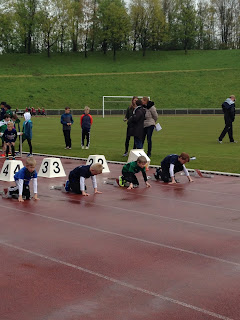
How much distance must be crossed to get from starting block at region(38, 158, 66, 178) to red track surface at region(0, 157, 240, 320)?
2.96 meters

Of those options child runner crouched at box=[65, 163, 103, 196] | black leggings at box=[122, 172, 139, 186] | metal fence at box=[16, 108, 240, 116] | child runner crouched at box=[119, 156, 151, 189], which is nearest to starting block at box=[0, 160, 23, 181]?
child runner crouched at box=[65, 163, 103, 196]

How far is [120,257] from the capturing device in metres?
7.13

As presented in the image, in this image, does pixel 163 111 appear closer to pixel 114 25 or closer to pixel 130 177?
pixel 114 25

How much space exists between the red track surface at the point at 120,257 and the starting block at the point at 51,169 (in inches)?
117

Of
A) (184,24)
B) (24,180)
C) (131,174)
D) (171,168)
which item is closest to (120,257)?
(24,180)

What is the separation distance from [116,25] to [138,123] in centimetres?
8769

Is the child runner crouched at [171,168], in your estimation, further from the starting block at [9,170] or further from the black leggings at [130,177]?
the starting block at [9,170]

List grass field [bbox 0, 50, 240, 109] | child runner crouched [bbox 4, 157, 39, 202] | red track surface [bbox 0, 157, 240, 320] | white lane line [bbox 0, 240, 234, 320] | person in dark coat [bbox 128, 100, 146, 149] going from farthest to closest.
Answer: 1. grass field [bbox 0, 50, 240, 109]
2. person in dark coat [bbox 128, 100, 146, 149]
3. child runner crouched [bbox 4, 157, 39, 202]
4. red track surface [bbox 0, 157, 240, 320]
5. white lane line [bbox 0, 240, 234, 320]

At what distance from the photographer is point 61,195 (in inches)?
467

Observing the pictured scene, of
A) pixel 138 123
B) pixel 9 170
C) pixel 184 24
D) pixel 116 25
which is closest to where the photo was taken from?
pixel 9 170

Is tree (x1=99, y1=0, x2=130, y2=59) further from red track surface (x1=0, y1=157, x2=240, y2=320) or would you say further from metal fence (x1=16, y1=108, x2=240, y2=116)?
red track surface (x1=0, y1=157, x2=240, y2=320)

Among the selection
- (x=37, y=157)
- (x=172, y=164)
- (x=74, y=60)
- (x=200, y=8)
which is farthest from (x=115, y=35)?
(x=172, y=164)

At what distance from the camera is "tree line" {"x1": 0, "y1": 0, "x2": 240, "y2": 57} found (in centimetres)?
10203

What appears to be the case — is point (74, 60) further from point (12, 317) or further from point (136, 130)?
point (12, 317)
